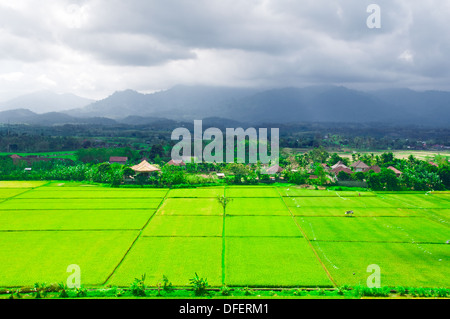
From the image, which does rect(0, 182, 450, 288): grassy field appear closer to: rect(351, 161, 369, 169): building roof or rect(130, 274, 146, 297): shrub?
rect(130, 274, 146, 297): shrub

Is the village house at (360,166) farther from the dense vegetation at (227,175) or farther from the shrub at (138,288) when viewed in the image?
the shrub at (138,288)

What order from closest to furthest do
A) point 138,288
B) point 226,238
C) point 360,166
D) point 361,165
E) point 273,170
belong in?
point 138,288 → point 226,238 → point 273,170 → point 360,166 → point 361,165

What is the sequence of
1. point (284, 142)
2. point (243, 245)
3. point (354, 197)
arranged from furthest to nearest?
1. point (284, 142)
2. point (354, 197)
3. point (243, 245)

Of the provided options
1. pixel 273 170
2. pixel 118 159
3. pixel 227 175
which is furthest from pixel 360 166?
pixel 118 159

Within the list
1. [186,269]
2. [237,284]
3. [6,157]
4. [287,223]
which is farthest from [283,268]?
[6,157]

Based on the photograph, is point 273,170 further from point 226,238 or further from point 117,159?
point 117,159

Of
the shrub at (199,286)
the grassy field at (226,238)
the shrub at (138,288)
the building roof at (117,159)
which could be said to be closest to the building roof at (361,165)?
the grassy field at (226,238)

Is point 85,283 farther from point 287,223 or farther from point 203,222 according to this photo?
point 287,223

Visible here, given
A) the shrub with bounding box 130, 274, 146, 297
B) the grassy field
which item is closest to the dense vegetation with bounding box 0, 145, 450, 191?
the grassy field
